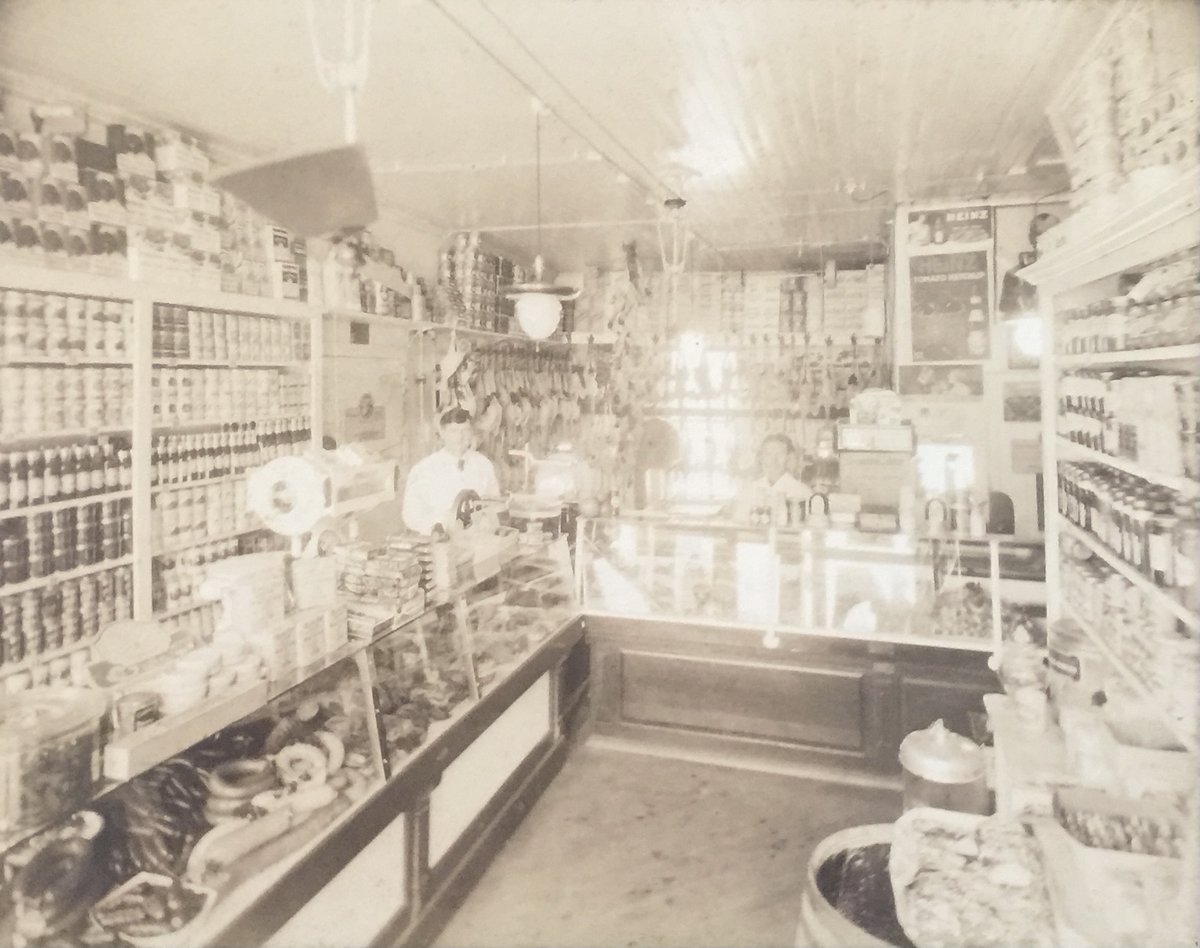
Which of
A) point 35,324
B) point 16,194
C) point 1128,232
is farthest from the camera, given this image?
point 35,324

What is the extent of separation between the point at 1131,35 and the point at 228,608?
134 inches

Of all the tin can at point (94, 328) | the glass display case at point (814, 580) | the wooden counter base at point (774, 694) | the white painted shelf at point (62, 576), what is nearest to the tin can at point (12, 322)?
the tin can at point (94, 328)

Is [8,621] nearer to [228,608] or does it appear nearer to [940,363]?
[228,608]

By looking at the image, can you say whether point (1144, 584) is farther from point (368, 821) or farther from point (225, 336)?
point (225, 336)

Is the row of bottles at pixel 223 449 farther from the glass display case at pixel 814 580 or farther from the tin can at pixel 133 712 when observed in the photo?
the tin can at pixel 133 712

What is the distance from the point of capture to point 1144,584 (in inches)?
96.3

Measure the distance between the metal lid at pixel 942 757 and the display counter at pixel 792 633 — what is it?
1223 mm

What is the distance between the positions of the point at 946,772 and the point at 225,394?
13.3ft

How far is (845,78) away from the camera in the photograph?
3600 mm

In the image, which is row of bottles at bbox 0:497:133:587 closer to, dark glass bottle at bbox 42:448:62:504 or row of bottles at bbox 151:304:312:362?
dark glass bottle at bbox 42:448:62:504

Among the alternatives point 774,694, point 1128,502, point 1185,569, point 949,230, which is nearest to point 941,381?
point 949,230

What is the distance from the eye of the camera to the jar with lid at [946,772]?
2994 millimetres

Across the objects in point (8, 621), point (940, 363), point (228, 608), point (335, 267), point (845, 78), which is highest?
point (845, 78)

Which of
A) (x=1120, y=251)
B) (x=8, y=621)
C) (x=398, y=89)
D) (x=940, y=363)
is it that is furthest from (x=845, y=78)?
(x=8, y=621)
